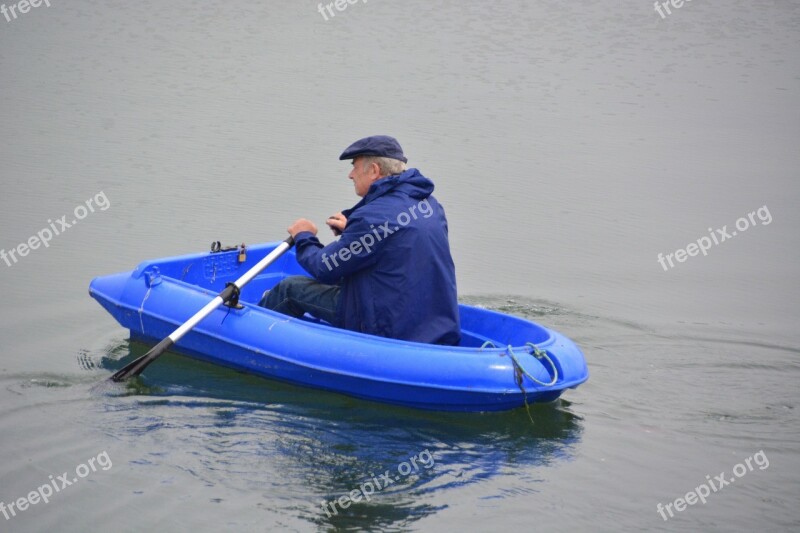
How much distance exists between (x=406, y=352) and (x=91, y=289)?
2.49m

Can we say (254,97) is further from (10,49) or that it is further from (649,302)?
(649,302)

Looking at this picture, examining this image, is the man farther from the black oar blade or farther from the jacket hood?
the black oar blade

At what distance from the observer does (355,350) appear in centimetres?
652

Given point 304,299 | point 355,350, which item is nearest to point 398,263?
point 355,350

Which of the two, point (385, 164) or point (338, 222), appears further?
point (338, 222)

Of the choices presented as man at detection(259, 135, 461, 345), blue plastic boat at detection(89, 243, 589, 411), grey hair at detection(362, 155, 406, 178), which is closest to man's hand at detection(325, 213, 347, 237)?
man at detection(259, 135, 461, 345)

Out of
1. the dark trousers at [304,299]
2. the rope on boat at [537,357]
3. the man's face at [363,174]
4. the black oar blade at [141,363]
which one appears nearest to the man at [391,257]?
the man's face at [363,174]

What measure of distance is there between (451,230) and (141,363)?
4.06m

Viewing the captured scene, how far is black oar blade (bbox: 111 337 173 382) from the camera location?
6.85m

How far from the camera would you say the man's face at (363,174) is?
666 cm

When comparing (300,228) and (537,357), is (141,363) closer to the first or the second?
(300,228)

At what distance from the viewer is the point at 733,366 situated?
741cm

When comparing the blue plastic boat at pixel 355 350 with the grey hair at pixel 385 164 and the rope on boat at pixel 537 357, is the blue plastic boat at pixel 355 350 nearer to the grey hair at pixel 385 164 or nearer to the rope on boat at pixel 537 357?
the rope on boat at pixel 537 357

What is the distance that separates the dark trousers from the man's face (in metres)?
0.68
